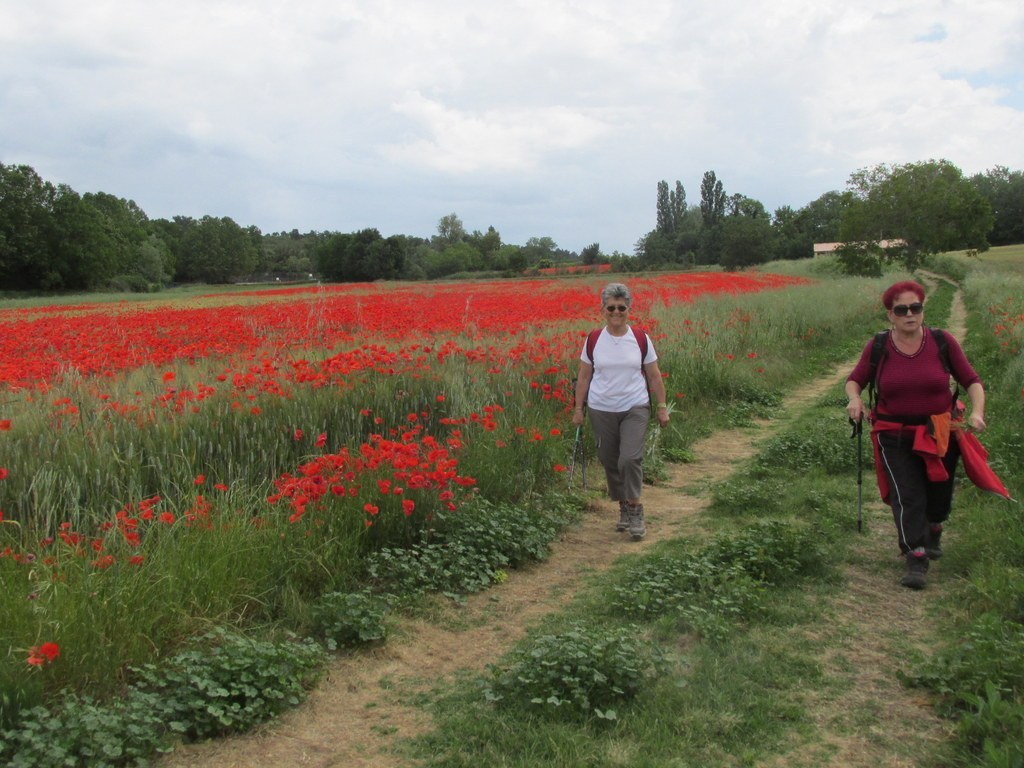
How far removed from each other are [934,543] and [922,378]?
1.11 metres

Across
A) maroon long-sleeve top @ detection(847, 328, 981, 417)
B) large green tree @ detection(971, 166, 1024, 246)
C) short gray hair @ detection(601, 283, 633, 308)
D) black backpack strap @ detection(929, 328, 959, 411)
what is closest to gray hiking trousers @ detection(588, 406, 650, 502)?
short gray hair @ detection(601, 283, 633, 308)

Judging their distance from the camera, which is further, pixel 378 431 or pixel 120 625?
pixel 378 431

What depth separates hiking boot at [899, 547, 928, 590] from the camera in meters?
4.88

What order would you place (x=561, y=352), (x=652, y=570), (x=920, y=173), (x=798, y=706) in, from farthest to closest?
(x=920, y=173) → (x=561, y=352) → (x=652, y=570) → (x=798, y=706)

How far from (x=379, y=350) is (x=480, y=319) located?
17.7 feet

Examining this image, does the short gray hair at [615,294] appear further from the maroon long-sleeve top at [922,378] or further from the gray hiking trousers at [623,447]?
the maroon long-sleeve top at [922,378]

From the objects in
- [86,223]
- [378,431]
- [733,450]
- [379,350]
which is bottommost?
[733,450]

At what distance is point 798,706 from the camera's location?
3.51m

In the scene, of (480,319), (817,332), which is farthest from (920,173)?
(480,319)

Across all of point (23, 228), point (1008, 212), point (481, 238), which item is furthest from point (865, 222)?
point (481, 238)

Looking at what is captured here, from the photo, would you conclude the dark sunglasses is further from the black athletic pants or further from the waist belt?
the black athletic pants

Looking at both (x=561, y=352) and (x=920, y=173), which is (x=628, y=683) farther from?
(x=920, y=173)

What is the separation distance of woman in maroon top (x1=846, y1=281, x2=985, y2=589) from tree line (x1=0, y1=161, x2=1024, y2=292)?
4991cm

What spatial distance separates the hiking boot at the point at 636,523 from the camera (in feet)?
20.6
